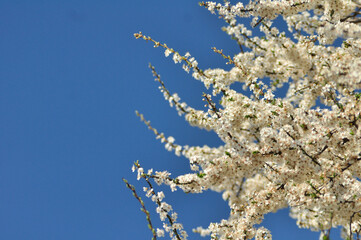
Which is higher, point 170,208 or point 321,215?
point 170,208

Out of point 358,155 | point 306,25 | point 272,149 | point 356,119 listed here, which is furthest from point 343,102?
point 306,25

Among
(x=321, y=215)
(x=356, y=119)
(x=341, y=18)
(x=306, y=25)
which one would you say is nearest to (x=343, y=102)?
(x=356, y=119)

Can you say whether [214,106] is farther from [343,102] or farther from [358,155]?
[358,155]

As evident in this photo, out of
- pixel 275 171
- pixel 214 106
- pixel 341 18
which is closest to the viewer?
pixel 214 106

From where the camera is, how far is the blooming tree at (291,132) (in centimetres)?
684

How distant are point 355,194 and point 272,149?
1.79 metres

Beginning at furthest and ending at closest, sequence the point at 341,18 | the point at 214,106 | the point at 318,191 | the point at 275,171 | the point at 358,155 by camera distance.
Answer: the point at 341,18 → the point at 275,171 → the point at 214,106 → the point at 358,155 → the point at 318,191

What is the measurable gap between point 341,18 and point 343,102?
310 cm

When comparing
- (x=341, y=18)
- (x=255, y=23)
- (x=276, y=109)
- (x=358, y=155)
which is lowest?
(x=358, y=155)

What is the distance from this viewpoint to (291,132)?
736cm

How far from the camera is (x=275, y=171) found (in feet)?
26.5

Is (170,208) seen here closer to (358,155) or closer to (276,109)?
(276,109)

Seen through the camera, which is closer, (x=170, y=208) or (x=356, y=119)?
(x=356, y=119)

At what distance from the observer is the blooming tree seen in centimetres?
684
